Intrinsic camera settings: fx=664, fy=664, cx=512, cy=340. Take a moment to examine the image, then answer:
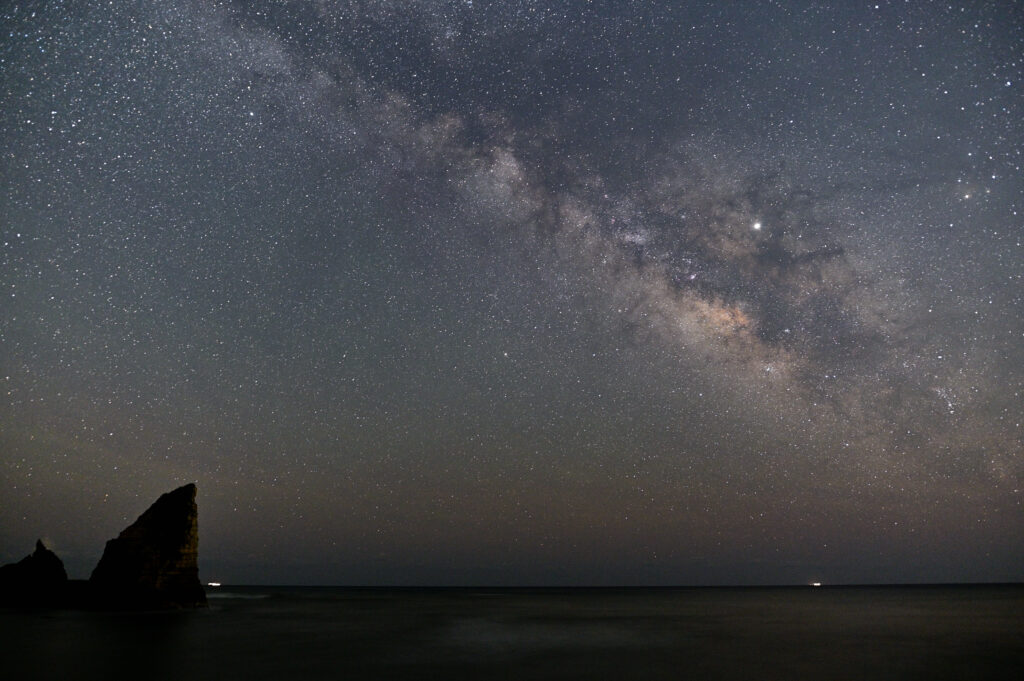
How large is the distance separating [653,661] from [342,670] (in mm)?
14706

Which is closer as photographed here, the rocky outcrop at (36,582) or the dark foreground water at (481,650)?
the dark foreground water at (481,650)

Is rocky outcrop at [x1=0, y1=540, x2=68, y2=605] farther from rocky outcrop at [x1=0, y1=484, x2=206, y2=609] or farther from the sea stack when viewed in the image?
the sea stack

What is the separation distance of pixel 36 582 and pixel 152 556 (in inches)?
585

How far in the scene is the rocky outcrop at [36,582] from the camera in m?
58.5

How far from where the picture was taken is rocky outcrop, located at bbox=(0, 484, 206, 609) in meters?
52.9

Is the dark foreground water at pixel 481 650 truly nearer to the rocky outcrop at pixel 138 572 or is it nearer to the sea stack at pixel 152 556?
the sea stack at pixel 152 556

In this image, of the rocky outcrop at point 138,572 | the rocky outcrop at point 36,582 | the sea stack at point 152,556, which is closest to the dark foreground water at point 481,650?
the sea stack at point 152,556

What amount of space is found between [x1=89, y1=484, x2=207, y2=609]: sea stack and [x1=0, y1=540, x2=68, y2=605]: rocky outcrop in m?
5.31

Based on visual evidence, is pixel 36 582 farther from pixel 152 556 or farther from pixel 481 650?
pixel 481 650

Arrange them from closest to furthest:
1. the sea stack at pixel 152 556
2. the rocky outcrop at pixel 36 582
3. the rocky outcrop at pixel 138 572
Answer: the sea stack at pixel 152 556 → the rocky outcrop at pixel 138 572 → the rocky outcrop at pixel 36 582

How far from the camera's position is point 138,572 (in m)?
53.6

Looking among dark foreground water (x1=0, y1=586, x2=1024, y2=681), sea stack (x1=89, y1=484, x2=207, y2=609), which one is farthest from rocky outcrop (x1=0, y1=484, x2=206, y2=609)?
dark foreground water (x1=0, y1=586, x2=1024, y2=681)

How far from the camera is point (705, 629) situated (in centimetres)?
5350

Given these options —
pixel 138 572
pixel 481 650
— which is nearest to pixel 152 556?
pixel 138 572
